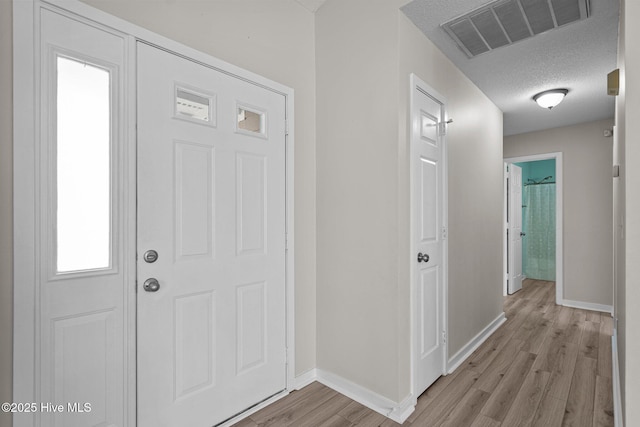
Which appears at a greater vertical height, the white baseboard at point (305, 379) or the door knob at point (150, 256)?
the door knob at point (150, 256)

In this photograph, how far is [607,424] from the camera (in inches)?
72.4

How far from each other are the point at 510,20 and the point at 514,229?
3.81 metres

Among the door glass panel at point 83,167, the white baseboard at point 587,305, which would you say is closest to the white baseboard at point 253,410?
the door glass panel at point 83,167

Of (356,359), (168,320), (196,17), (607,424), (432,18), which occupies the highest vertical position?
(432,18)

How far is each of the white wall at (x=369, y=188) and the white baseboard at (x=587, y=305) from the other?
9.00ft

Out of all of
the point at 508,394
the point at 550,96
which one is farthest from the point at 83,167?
the point at 550,96

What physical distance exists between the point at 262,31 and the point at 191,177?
1072 mm

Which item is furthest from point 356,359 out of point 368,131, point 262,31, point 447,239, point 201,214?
point 262,31

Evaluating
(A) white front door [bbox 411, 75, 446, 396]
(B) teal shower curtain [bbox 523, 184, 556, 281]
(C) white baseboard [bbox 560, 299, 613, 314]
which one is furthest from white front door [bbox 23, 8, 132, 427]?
(B) teal shower curtain [bbox 523, 184, 556, 281]

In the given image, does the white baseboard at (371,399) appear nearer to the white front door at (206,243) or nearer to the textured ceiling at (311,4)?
the white front door at (206,243)

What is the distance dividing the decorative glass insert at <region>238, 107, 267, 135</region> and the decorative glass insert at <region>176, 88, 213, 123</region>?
0.20 metres

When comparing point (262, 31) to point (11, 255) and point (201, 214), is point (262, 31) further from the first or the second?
point (11, 255)

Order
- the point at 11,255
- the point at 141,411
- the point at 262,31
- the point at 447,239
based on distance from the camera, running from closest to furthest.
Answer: the point at 11,255
the point at 141,411
the point at 262,31
the point at 447,239

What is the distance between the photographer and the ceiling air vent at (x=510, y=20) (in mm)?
1923
